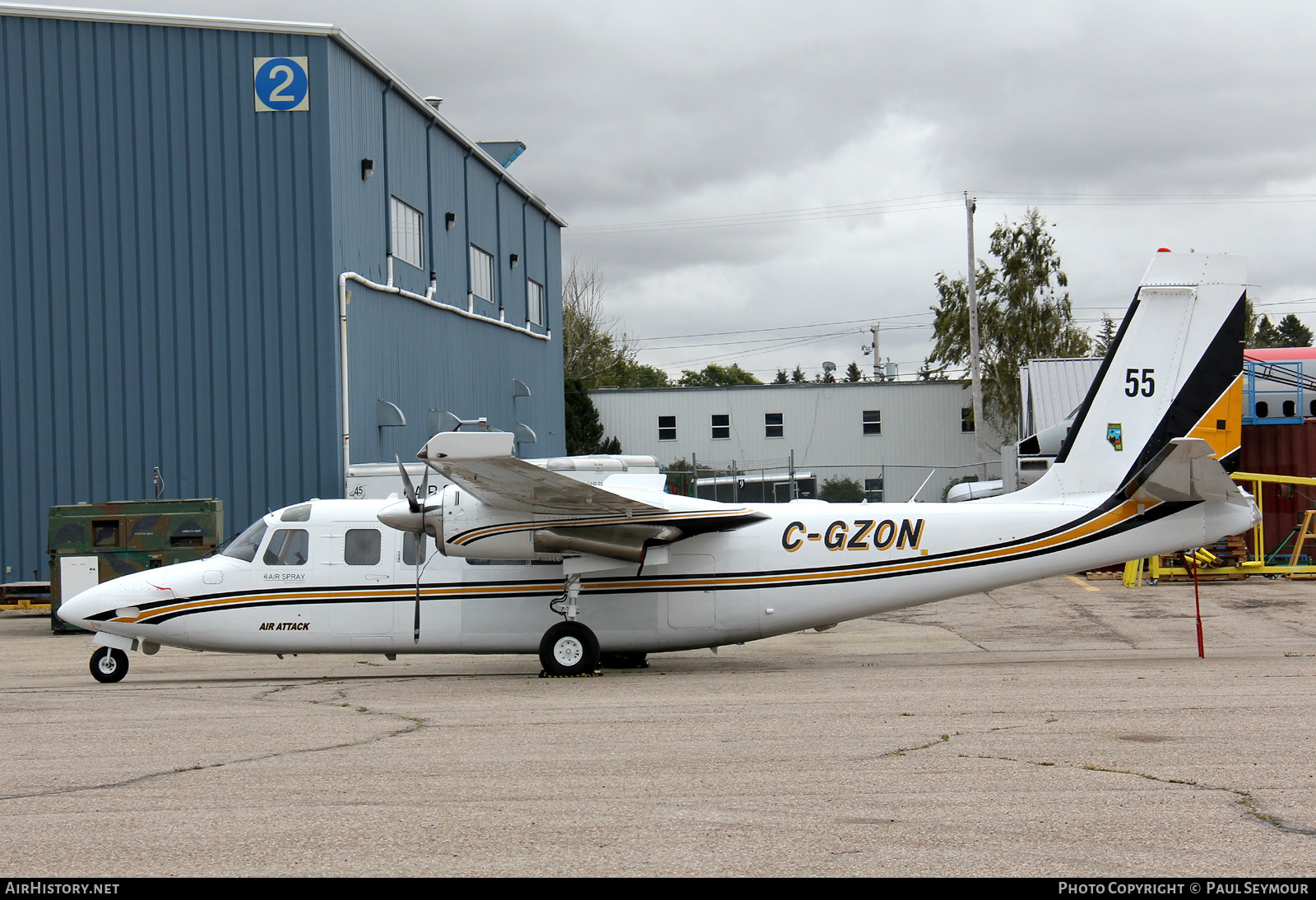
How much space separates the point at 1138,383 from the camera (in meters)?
13.9

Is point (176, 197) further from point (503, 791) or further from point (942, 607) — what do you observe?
point (503, 791)

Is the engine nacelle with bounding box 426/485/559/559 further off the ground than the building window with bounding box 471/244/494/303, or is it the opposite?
the building window with bounding box 471/244/494/303

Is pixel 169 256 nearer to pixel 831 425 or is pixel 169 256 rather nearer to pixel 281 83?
pixel 281 83

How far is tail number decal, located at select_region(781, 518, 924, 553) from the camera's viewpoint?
1380cm

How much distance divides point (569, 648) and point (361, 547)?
9.47 ft

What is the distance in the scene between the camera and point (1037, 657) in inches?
590

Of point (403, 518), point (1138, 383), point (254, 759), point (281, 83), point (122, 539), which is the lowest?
point (254, 759)

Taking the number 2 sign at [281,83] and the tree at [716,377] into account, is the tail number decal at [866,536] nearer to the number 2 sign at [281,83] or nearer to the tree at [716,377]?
the number 2 sign at [281,83]

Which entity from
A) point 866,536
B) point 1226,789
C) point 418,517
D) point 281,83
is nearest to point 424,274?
point 281,83

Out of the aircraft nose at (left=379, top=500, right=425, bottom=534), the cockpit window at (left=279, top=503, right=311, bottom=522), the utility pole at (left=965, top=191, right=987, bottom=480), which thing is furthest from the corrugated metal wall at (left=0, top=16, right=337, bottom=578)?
the utility pole at (left=965, top=191, right=987, bottom=480)

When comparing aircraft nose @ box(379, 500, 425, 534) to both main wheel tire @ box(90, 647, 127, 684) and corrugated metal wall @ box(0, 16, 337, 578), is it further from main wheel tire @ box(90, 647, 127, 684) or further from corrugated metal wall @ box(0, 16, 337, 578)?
corrugated metal wall @ box(0, 16, 337, 578)

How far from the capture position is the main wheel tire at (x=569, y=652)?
1361 centimetres
